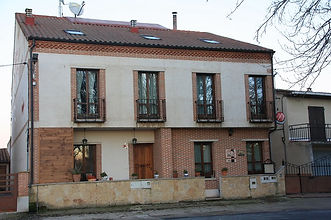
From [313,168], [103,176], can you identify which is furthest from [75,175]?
[313,168]

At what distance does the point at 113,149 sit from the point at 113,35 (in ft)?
19.3

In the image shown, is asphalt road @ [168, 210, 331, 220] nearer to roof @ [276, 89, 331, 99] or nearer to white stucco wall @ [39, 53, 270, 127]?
white stucco wall @ [39, 53, 270, 127]

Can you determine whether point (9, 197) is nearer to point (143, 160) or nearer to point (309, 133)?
point (143, 160)

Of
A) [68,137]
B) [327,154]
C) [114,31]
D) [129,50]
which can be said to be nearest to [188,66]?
[129,50]

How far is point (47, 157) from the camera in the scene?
18.6 metres

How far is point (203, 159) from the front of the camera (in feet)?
72.6

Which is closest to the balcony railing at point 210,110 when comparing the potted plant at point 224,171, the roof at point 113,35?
the potted plant at point 224,171

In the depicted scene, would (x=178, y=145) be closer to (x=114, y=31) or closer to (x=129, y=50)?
(x=129, y=50)

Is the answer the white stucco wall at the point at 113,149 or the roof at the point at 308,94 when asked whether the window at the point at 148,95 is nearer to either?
the white stucco wall at the point at 113,149

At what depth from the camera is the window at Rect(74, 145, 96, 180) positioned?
802 inches

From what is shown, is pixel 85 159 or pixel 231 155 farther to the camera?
pixel 231 155

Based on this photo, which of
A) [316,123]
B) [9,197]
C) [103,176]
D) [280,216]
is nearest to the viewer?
[280,216]

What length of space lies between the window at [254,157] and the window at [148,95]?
18.0 feet

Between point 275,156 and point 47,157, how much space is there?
13.4 meters
